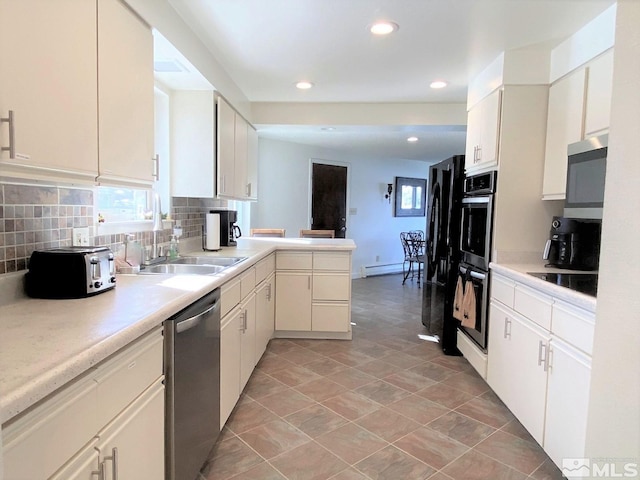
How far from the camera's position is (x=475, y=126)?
10.0ft

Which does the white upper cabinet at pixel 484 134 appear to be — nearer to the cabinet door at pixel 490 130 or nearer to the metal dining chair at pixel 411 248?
the cabinet door at pixel 490 130

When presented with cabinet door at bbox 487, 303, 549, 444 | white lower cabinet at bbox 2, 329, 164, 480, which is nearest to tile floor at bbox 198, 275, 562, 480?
cabinet door at bbox 487, 303, 549, 444

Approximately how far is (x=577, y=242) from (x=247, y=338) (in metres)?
2.12

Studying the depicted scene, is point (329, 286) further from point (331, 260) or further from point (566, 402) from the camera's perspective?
point (566, 402)

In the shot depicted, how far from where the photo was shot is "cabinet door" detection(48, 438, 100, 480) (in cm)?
86

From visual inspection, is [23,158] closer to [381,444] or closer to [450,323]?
[381,444]

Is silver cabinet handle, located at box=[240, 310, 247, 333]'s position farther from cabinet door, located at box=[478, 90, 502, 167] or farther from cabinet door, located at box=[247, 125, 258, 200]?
cabinet door, located at box=[478, 90, 502, 167]

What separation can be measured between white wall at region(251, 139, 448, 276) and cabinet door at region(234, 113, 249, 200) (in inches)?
86.2

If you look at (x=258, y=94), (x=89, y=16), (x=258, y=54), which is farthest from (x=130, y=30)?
(x=258, y=94)

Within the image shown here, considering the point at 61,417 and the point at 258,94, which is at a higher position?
the point at 258,94

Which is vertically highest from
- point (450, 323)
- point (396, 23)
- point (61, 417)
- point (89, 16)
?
point (396, 23)

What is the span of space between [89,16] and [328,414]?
2.24 metres

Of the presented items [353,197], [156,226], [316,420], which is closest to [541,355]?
[316,420]

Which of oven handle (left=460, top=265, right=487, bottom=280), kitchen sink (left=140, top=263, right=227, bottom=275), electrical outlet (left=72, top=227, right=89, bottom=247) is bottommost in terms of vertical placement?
oven handle (left=460, top=265, right=487, bottom=280)
